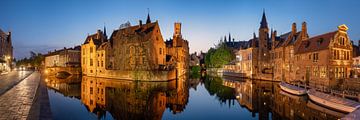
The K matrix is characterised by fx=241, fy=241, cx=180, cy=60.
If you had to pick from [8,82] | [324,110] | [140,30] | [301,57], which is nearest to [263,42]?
[301,57]

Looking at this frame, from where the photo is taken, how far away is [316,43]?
136 ft

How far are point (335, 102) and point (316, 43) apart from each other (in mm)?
22523

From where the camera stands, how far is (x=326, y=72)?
3650 centimetres

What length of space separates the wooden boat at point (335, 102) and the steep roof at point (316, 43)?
1525 centimetres

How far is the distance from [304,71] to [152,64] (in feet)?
98.4

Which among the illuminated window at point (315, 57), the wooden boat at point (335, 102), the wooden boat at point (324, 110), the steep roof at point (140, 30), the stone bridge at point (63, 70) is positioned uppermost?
the steep roof at point (140, 30)

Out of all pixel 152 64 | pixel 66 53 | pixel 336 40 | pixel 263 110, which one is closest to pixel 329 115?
pixel 263 110

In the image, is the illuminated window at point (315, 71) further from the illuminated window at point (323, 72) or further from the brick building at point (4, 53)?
the brick building at point (4, 53)

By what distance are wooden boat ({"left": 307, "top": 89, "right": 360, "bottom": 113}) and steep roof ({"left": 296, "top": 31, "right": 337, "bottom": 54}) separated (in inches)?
600

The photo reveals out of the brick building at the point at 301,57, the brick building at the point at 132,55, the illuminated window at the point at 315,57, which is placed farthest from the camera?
the brick building at the point at 132,55

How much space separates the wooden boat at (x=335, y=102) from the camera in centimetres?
2008

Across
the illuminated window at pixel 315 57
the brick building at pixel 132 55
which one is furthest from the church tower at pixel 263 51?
the brick building at pixel 132 55

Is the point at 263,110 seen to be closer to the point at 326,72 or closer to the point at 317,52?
the point at 326,72

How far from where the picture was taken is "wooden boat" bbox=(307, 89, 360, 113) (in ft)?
65.9
